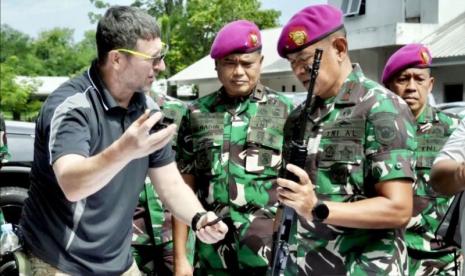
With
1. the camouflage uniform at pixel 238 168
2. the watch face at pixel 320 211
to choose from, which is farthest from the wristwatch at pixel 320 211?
the camouflage uniform at pixel 238 168

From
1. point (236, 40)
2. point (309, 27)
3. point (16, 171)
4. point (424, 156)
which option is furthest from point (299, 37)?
point (16, 171)

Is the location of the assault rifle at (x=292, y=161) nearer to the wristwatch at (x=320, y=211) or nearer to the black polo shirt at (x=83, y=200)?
the wristwatch at (x=320, y=211)

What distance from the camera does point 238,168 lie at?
123 inches

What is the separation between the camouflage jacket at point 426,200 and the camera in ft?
10.2

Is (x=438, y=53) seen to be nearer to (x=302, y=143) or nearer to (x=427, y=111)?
(x=427, y=111)

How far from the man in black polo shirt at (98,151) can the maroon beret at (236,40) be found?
62 centimetres

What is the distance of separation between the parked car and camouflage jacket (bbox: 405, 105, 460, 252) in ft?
14.1

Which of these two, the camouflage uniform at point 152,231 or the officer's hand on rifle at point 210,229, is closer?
the officer's hand on rifle at point 210,229

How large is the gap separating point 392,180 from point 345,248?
284 millimetres

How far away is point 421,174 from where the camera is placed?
10.5 ft

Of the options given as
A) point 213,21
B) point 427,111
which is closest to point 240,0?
point 213,21

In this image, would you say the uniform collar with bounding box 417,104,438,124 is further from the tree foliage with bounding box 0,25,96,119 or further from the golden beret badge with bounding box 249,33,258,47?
the tree foliage with bounding box 0,25,96,119

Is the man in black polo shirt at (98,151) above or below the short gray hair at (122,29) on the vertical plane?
below

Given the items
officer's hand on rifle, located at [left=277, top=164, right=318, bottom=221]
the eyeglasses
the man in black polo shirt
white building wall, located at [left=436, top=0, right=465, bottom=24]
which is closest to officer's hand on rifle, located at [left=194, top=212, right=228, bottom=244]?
the man in black polo shirt
